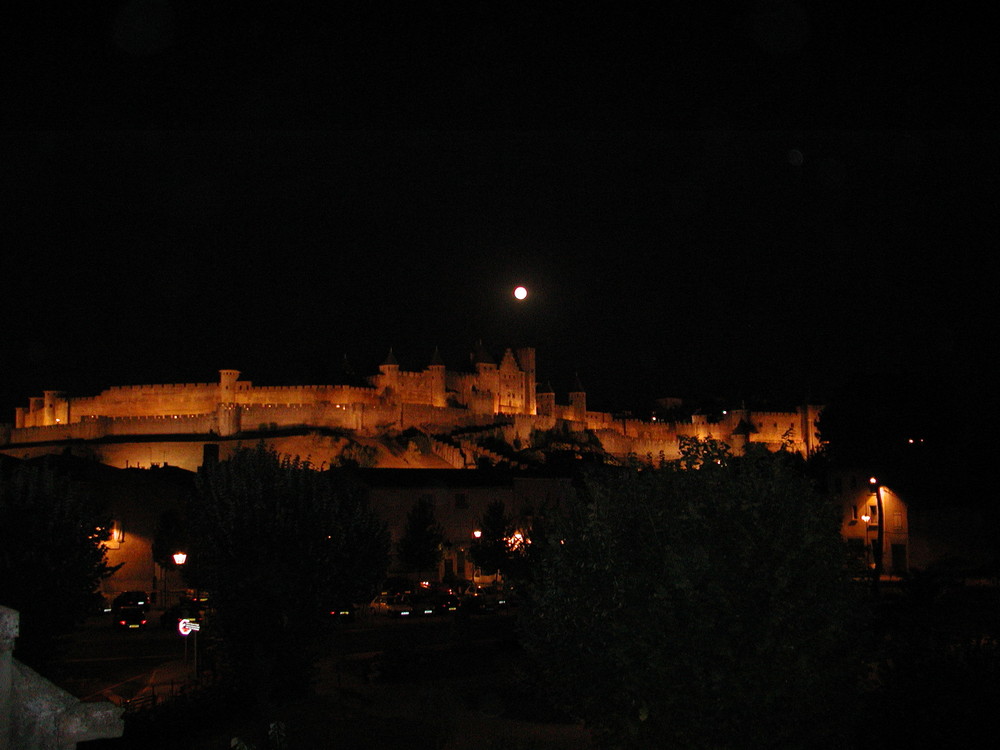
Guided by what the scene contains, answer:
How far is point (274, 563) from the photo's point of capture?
1891 centimetres

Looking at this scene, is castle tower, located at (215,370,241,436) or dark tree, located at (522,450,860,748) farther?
castle tower, located at (215,370,241,436)

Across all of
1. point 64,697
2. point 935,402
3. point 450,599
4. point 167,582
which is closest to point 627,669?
point 64,697

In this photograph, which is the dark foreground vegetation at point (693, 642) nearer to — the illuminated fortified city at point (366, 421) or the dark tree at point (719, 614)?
the dark tree at point (719, 614)

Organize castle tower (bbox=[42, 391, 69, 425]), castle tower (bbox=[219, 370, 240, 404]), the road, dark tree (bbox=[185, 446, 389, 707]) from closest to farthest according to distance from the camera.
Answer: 1. dark tree (bbox=[185, 446, 389, 707])
2. the road
3. castle tower (bbox=[219, 370, 240, 404])
4. castle tower (bbox=[42, 391, 69, 425])

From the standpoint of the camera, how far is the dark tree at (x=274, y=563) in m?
18.6

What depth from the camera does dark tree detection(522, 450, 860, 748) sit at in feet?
33.8

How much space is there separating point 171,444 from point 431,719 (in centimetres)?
6953

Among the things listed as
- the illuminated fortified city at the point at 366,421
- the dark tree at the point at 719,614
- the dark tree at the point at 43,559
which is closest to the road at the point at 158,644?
the dark tree at the point at 43,559

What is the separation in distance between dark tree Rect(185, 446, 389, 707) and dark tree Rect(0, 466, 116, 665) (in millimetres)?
2238

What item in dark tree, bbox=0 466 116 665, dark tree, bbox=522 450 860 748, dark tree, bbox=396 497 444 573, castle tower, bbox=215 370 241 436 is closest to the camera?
dark tree, bbox=522 450 860 748

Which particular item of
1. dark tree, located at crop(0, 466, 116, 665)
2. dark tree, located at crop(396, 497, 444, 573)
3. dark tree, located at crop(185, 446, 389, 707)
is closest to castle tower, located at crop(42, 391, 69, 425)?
dark tree, located at crop(396, 497, 444, 573)

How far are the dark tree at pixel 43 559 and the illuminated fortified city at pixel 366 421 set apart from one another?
5535cm

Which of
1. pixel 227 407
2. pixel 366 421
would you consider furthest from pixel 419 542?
pixel 227 407

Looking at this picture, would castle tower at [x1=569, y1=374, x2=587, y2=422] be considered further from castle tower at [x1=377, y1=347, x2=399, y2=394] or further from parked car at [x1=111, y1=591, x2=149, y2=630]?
parked car at [x1=111, y1=591, x2=149, y2=630]
